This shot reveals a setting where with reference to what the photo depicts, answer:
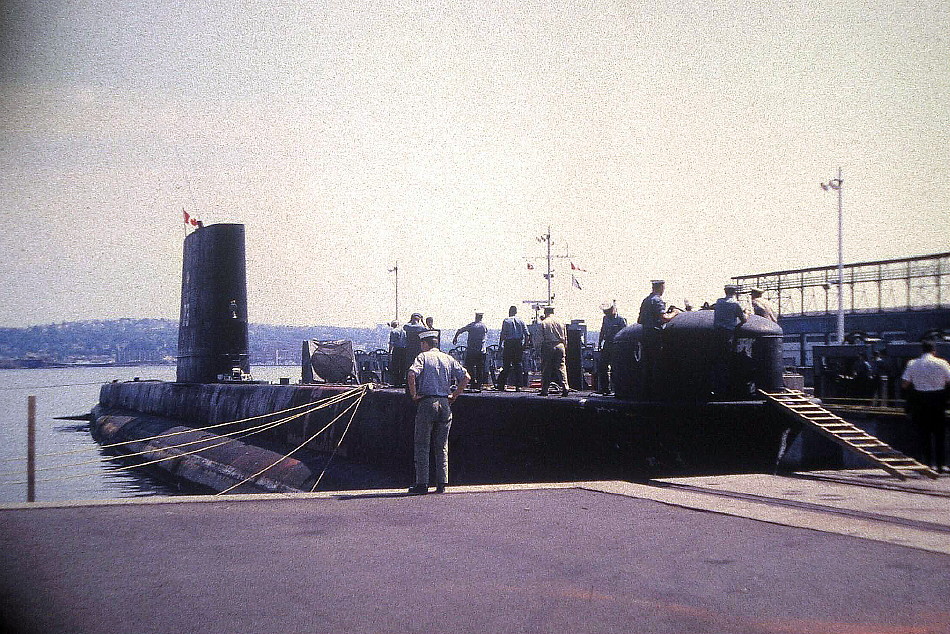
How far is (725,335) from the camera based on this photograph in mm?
12391

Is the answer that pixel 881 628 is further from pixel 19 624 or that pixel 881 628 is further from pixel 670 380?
pixel 670 380

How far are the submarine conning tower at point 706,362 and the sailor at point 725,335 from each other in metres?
0.01

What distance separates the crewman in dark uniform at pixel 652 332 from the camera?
12.7m

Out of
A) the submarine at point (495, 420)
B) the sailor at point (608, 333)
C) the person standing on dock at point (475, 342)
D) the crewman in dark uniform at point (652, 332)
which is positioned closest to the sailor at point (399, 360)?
the submarine at point (495, 420)

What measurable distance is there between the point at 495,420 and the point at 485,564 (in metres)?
10.1

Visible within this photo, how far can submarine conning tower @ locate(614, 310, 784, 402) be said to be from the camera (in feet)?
40.5

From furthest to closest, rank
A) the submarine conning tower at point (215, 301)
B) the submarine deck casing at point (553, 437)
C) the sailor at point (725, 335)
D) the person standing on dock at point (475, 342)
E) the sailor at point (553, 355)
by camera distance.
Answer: the submarine conning tower at point (215, 301)
the person standing on dock at point (475, 342)
the sailor at point (553, 355)
the sailor at point (725, 335)
the submarine deck casing at point (553, 437)

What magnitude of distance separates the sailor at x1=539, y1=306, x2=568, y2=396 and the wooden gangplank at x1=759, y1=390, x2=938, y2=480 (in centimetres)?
453

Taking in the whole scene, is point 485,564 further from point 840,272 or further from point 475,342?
point 840,272

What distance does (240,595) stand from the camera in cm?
504

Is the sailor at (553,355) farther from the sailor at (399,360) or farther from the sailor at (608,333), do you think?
the sailor at (399,360)

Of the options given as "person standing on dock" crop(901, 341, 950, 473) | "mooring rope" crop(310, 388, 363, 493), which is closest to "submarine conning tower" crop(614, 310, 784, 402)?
"person standing on dock" crop(901, 341, 950, 473)

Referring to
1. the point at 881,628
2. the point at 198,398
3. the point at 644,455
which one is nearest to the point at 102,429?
the point at 198,398

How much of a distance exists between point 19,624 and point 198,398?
82.3ft
